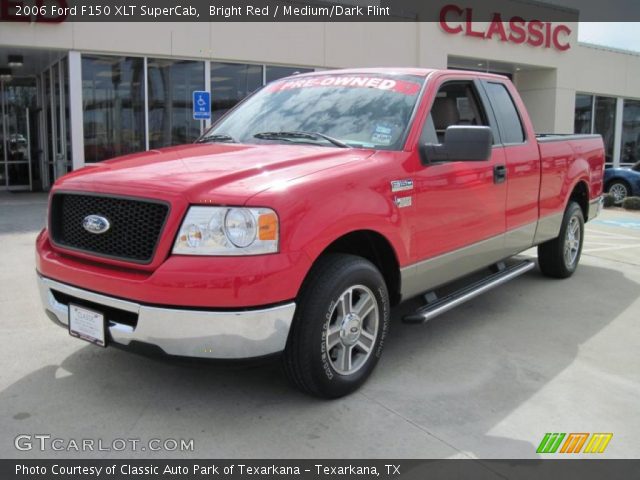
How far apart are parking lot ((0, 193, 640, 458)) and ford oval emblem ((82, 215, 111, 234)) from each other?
2.45 ft

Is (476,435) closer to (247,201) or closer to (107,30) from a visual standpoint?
(247,201)

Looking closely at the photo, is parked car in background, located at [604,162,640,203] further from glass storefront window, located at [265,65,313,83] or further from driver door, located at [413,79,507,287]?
driver door, located at [413,79,507,287]

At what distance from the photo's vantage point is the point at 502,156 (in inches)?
191

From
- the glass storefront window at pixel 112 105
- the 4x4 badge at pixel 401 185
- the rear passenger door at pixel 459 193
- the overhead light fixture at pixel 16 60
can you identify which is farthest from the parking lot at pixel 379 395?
the overhead light fixture at pixel 16 60

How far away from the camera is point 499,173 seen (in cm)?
475

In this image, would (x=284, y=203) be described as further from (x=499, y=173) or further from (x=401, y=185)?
(x=499, y=173)

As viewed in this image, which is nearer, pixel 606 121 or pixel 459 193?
pixel 459 193

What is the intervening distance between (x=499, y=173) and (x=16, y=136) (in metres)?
16.6

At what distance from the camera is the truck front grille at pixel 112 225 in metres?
3.02

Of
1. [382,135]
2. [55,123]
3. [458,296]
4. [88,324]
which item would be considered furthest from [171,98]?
[88,324]

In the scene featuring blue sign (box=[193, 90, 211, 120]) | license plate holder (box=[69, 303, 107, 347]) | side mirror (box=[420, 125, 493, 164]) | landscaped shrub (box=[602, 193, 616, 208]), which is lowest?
landscaped shrub (box=[602, 193, 616, 208])

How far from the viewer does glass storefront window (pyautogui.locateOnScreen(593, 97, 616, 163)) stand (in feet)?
82.3

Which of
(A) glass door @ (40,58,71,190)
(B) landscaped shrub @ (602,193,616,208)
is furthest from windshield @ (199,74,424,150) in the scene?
(B) landscaped shrub @ (602,193,616,208)

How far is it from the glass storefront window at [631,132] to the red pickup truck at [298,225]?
24199 mm
